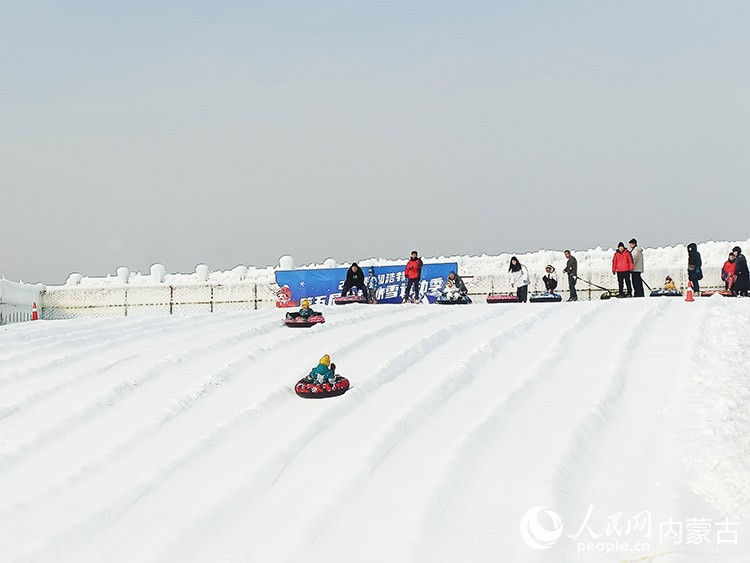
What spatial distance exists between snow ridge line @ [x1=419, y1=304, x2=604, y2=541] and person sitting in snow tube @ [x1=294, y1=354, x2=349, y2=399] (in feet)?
5.94

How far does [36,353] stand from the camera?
12422 millimetres

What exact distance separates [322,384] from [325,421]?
78cm

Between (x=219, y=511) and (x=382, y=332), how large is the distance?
6.88 m

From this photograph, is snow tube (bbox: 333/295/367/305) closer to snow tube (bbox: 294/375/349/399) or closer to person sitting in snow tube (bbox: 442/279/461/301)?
person sitting in snow tube (bbox: 442/279/461/301)

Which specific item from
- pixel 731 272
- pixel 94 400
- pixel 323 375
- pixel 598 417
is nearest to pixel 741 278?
pixel 731 272

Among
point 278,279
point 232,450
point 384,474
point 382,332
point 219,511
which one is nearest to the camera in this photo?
point 219,511

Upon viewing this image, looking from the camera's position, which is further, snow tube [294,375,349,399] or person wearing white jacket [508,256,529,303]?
person wearing white jacket [508,256,529,303]

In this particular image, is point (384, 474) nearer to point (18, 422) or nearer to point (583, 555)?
point (583, 555)

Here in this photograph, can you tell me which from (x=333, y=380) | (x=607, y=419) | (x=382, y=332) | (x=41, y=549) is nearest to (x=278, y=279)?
(x=382, y=332)

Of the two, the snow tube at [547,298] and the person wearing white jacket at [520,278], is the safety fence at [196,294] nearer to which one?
the person wearing white jacket at [520,278]

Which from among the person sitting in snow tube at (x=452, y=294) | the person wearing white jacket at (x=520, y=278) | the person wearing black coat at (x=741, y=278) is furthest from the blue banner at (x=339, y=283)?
the person wearing black coat at (x=741, y=278)

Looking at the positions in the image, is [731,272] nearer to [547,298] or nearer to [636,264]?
[636,264]

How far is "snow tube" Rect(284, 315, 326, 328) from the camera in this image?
13.7 metres

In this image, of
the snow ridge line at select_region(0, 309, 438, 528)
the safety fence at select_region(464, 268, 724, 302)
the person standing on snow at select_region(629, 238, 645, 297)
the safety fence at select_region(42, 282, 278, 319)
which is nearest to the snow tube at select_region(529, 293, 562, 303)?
the person standing on snow at select_region(629, 238, 645, 297)
